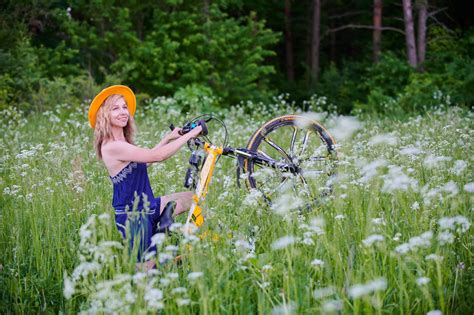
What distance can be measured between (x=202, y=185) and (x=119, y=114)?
2.72 feet

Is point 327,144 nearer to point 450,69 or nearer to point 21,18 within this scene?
point 450,69

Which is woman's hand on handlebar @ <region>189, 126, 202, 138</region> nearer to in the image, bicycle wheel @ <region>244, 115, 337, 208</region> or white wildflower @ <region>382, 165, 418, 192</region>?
bicycle wheel @ <region>244, 115, 337, 208</region>

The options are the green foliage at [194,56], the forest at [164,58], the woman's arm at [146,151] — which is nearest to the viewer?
the woman's arm at [146,151]

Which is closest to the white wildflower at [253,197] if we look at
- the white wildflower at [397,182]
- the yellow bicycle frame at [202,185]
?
the yellow bicycle frame at [202,185]

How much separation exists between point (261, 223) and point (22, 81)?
31.0 feet

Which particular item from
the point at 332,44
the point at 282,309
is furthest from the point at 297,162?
the point at 332,44

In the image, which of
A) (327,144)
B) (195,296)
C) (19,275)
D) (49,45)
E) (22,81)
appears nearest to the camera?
(195,296)

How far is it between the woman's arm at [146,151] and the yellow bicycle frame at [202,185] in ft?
0.88

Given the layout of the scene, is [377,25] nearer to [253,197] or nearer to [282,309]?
[253,197]

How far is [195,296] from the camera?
3.39 meters

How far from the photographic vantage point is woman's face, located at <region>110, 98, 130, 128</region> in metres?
4.22

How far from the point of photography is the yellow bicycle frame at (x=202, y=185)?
13.5 feet

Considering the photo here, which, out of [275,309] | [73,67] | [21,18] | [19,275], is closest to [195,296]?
[275,309]

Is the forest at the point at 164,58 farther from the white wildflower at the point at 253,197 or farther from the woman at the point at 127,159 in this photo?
the white wildflower at the point at 253,197
